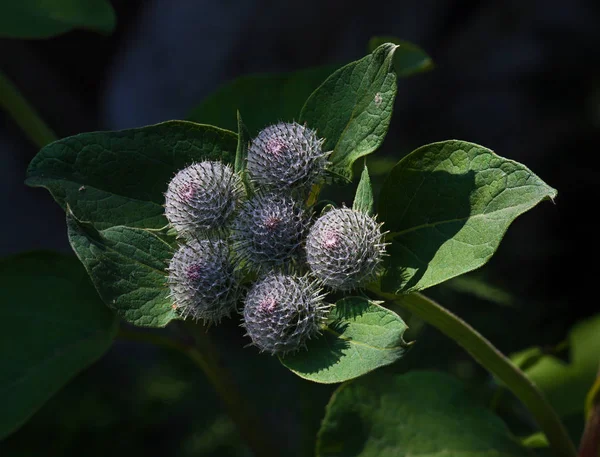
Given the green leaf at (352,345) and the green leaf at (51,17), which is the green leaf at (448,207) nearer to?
the green leaf at (352,345)

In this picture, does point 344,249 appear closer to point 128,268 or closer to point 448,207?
point 448,207

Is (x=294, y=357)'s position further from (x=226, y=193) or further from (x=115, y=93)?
(x=115, y=93)

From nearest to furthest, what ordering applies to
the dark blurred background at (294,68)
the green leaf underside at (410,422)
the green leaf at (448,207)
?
1. the green leaf at (448,207)
2. the green leaf underside at (410,422)
3. the dark blurred background at (294,68)

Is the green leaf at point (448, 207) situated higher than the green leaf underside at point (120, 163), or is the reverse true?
the green leaf underside at point (120, 163)

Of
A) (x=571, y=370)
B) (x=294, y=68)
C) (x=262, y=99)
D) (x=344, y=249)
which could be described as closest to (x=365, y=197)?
(x=344, y=249)

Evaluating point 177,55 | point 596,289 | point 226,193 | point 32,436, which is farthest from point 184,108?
point 226,193

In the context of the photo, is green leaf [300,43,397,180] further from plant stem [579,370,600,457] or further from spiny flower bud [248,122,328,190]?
plant stem [579,370,600,457]

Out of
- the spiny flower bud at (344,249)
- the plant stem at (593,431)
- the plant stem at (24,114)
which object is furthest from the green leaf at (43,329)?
the plant stem at (593,431)
